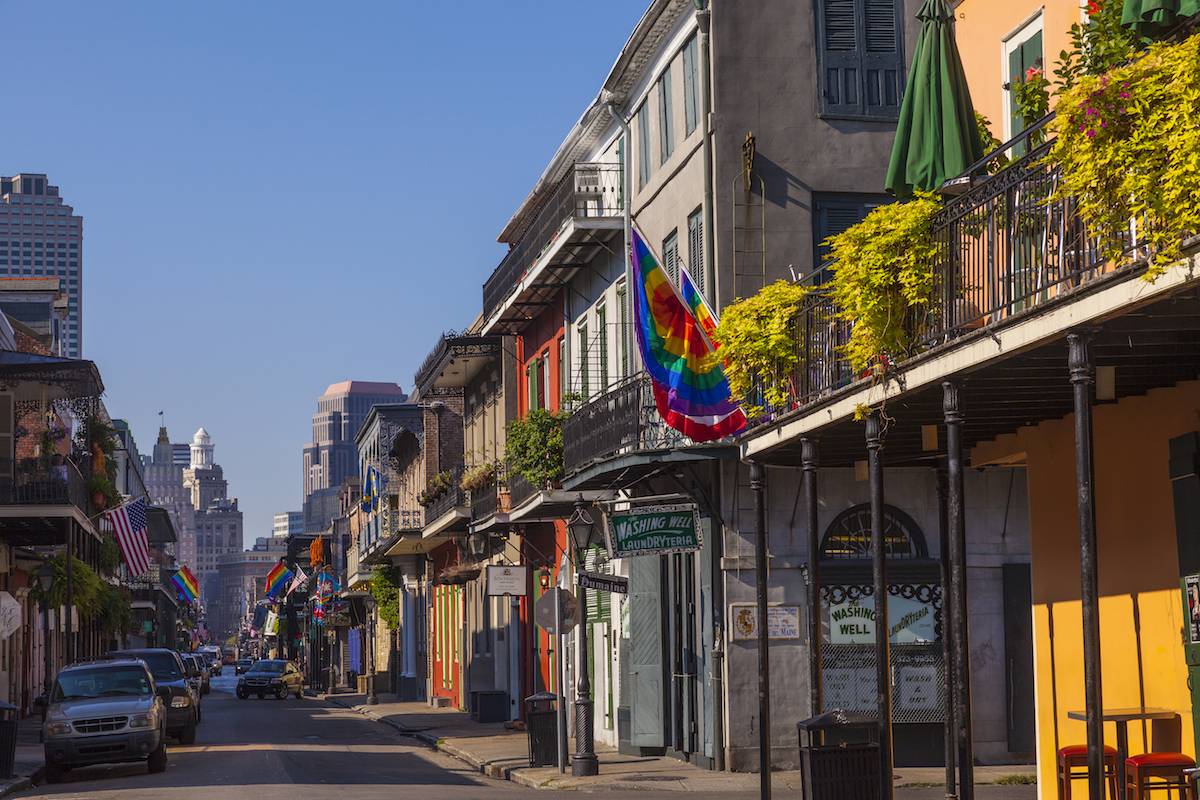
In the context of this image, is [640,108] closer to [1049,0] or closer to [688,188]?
[688,188]

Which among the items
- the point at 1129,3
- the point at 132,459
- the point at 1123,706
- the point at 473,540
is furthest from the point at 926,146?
the point at 132,459

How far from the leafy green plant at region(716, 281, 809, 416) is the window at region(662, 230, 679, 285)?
7104mm

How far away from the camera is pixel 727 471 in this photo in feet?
73.5

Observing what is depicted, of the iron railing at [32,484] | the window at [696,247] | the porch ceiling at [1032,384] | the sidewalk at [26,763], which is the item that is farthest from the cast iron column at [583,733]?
the iron railing at [32,484]

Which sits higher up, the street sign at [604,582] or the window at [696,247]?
the window at [696,247]

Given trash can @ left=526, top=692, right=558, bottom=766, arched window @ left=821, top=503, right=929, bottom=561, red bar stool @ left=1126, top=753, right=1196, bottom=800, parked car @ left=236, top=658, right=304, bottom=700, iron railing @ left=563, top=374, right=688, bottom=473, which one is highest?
iron railing @ left=563, top=374, right=688, bottom=473

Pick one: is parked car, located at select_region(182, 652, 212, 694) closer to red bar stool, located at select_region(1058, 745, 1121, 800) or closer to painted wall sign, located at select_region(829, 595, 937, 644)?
painted wall sign, located at select_region(829, 595, 937, 644)

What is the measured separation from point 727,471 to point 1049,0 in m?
8.37

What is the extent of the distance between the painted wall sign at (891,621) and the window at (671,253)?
507cm

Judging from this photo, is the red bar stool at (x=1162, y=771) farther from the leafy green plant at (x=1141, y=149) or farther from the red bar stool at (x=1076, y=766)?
the leafy green plant at (x=1141, y=149)

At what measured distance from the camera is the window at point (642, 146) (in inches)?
1032

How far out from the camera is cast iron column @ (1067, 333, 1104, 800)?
1012cm

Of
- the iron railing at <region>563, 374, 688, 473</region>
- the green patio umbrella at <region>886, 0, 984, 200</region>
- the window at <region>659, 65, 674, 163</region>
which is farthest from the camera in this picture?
the window at <region>659, 65, 674, 163</region>

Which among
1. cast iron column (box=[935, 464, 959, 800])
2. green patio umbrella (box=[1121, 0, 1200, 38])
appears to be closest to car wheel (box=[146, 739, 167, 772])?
cast iron column (box=[935, 464, 959, 800])
